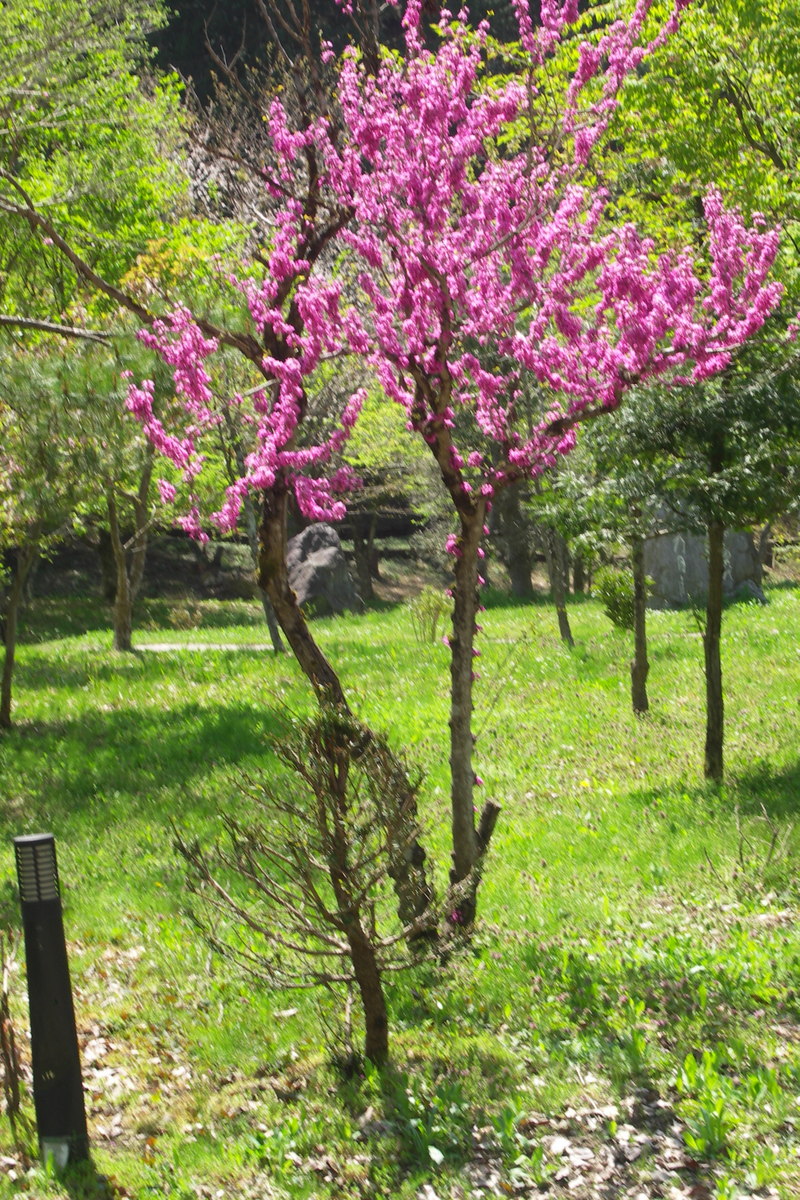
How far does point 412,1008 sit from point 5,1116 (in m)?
2.50

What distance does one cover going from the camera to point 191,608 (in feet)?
107

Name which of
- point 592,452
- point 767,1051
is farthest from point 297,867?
point 592,452

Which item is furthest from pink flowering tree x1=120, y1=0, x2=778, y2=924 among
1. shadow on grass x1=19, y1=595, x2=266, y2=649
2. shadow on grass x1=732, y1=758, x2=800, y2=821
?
shadow on grass x1=19, y1=595, x2=266, y2=649

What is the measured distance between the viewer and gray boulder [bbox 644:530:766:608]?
2494 centimetres

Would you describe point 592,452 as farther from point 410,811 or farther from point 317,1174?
point 317,1174

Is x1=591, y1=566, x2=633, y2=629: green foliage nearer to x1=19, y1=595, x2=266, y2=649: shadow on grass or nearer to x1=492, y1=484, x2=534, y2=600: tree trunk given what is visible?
x1=19, y1=595, x2=266, y2=649: shadow on grass

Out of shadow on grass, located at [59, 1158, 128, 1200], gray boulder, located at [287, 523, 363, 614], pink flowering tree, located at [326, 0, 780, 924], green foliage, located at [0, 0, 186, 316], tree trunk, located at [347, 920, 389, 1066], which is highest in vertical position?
green foliage, located at [0, 0, 186, 316]

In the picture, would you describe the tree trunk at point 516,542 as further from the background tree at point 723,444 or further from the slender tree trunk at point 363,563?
the background tree at point 723,444

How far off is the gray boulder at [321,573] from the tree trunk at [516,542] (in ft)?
17.0

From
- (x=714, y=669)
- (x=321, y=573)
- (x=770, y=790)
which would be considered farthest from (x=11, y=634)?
(x=321, y=573)

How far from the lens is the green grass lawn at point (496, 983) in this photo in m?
5.17

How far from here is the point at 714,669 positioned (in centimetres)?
1183

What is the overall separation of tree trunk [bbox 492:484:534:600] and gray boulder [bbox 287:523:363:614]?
5.19 metres

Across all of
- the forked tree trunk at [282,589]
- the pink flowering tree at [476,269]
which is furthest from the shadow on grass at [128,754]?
the pink flowering tree at [476,269]
